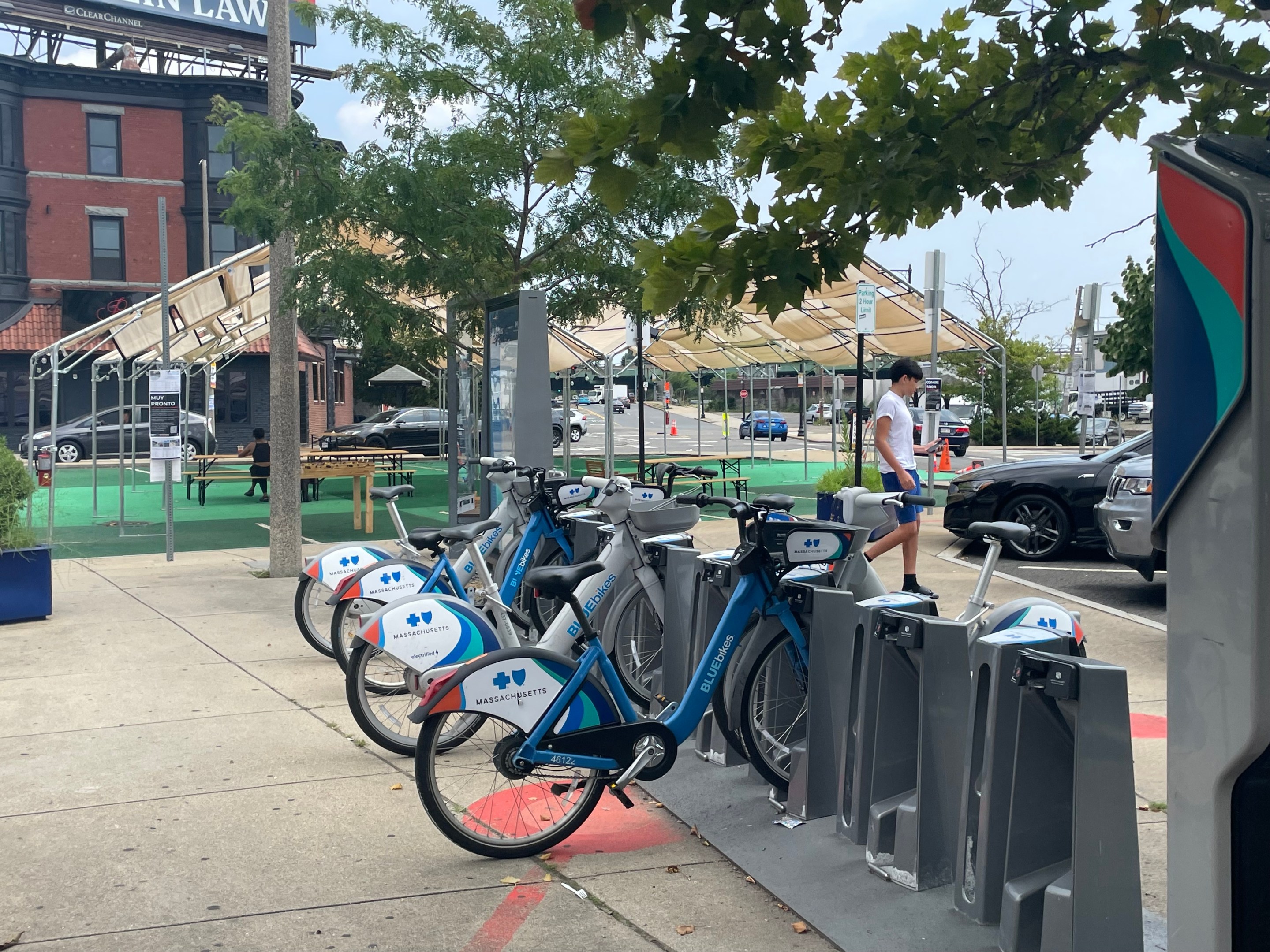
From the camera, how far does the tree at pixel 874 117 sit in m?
3.50

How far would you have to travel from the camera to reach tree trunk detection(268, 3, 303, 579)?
12312 millimetres

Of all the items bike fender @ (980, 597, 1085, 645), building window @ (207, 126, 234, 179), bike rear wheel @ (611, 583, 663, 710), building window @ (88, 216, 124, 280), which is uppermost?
building window @ (207, 126, 234, 179)

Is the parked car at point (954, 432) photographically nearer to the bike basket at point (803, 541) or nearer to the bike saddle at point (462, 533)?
the bike saddle at point (462, 533)

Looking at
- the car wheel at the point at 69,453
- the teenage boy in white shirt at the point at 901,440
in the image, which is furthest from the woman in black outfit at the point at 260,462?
the car wheel at the point at 69,453

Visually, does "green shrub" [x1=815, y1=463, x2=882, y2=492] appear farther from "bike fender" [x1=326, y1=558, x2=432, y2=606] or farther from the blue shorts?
"bike fender" [x1=326, y1=558, x2=432, y2=606]

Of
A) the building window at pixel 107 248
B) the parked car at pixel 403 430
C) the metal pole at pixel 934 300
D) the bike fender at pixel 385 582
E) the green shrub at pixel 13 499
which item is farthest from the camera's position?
the building window at pixel 107 248

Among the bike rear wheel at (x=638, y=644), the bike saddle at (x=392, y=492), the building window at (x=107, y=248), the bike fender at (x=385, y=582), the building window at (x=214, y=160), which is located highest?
the building window at (x=214, y=160)

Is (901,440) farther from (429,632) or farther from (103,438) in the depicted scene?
(103,438)

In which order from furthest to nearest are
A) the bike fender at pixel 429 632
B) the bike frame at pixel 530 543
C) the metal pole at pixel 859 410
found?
the metal pole at pixel 859 410, the bike frame at pixel 530 543, the bike fender at pixel 429 632

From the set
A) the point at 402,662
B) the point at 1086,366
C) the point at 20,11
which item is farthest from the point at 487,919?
the point at 20,11

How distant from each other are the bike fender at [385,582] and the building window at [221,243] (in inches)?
1499

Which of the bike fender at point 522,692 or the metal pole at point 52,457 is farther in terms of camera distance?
the metal pole at point 52,457

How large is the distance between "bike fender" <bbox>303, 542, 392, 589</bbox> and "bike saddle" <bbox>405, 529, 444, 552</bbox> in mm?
912

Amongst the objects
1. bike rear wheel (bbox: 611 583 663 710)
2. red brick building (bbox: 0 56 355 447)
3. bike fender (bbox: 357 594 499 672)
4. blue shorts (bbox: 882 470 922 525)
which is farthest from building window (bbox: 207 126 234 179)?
bike fender (bbox: 357 594 499 672)
